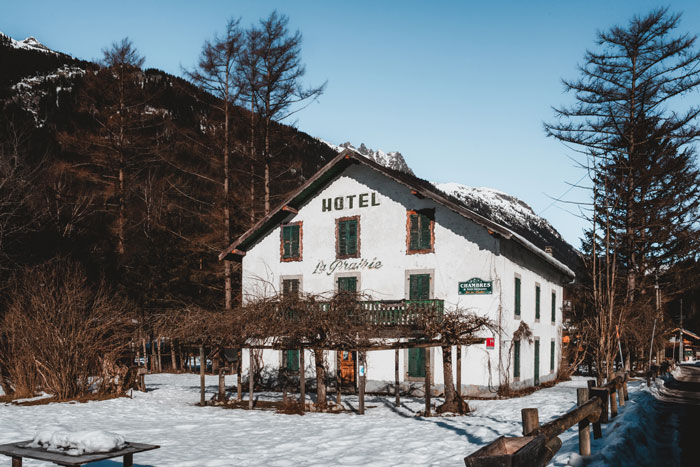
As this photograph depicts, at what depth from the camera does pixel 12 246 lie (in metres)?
27.0

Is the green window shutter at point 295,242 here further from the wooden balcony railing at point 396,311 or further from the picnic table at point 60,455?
the picnic table at point 60,455

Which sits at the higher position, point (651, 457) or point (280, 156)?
point (280, 156)

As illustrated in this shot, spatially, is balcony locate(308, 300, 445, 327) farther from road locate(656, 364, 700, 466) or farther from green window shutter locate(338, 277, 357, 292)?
road locate(656, 364, 700, 466)

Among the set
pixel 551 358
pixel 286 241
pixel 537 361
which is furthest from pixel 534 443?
pixel 551 358

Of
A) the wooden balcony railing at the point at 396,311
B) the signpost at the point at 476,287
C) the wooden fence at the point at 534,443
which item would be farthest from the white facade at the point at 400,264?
the wooden fence at the point at 534,443

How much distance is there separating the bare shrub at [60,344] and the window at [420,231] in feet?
33.5

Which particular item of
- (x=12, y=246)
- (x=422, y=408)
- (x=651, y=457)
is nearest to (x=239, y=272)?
(x=12, y=246)

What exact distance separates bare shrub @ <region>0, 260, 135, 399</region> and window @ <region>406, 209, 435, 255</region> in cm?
1023

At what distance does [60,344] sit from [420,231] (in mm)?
12454

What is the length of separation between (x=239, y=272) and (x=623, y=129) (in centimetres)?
2144

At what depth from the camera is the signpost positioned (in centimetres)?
2144

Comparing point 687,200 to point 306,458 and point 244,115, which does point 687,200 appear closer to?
point 244,115

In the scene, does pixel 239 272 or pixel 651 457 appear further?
pixel 239 272

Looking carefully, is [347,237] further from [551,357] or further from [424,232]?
[551,357]
